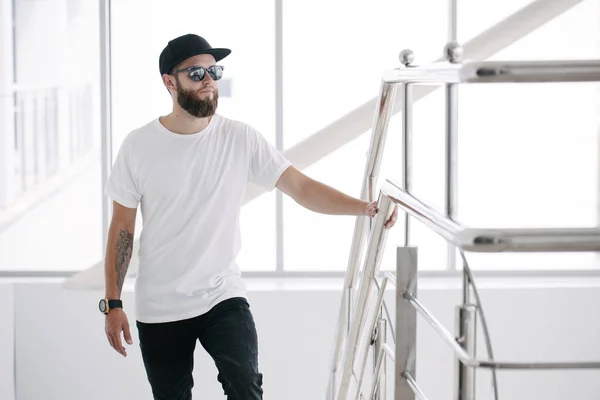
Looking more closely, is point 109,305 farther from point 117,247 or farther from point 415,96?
point 415,96

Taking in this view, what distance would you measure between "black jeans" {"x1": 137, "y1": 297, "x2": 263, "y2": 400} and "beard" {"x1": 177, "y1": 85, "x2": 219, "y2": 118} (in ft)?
1.98

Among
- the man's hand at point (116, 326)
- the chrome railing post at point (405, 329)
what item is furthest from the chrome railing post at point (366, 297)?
the man's hand at point (116, 326)

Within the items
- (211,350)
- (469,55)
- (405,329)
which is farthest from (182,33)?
(405,329)

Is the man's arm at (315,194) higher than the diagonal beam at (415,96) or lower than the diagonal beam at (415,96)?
lower

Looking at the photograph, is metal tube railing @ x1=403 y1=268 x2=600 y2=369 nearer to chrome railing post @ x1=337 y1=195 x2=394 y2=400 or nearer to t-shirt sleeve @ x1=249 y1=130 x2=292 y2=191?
chrome railing post @ x1=337 y1=195 x2=394 y2=400

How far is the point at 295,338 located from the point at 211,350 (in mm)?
1938

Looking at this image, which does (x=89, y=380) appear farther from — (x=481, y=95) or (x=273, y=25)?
(x=481, y=95)

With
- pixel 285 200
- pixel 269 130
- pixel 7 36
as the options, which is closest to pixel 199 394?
pixel 285 200

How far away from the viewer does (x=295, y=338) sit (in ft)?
15.3

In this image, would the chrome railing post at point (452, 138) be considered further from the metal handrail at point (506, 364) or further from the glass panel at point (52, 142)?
the glass panel at point (52, 142)

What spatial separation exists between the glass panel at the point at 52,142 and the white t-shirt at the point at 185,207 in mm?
2146

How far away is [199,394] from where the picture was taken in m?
4.74

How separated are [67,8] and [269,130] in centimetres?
128

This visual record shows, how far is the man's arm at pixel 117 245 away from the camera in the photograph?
2.91 meters
